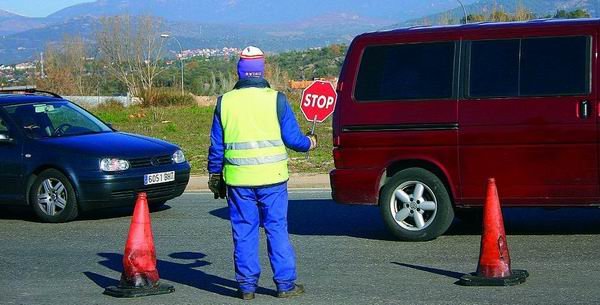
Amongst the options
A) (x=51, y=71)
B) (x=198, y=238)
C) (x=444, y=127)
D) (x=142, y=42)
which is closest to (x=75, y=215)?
(x=198, y=238)

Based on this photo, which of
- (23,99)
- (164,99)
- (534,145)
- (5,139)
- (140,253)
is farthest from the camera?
(164,99)

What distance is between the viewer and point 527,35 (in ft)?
35.2

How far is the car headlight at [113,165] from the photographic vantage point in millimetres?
13438

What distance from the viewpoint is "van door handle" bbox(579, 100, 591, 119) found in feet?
34.2

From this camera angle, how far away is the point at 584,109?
411 inches

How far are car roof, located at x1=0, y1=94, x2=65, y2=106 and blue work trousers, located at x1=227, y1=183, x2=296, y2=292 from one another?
22.7 feet

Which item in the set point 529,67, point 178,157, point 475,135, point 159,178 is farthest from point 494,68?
point 178,157

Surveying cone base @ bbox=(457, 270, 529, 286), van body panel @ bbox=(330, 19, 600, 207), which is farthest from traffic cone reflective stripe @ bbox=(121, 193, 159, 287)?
van body panel @ bbox=(330, 19, 600, 207)

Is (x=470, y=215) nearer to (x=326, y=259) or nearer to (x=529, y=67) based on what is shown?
(x=529, y=67)

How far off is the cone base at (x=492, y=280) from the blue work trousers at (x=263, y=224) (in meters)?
1.38

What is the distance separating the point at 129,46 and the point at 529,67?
5515 centimetres

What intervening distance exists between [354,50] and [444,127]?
4.11ft

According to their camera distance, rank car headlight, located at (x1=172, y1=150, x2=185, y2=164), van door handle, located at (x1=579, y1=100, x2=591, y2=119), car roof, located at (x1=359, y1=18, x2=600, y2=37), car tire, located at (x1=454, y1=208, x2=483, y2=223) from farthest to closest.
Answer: car headlight, located at (x1=172, y1=150, x2=185, y2=164)
car tire, located at (x1=454, y1=208, x2=483, y2=223)
car roof, located at (x1=359, y1=18, x2=600, y2=37)
van door handle, located at (x1=579, y1=100, x2=591, y2=119)

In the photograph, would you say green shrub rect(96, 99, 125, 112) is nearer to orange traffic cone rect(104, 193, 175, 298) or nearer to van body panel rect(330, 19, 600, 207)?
van body panel rect(330, 19, 600, 207)
